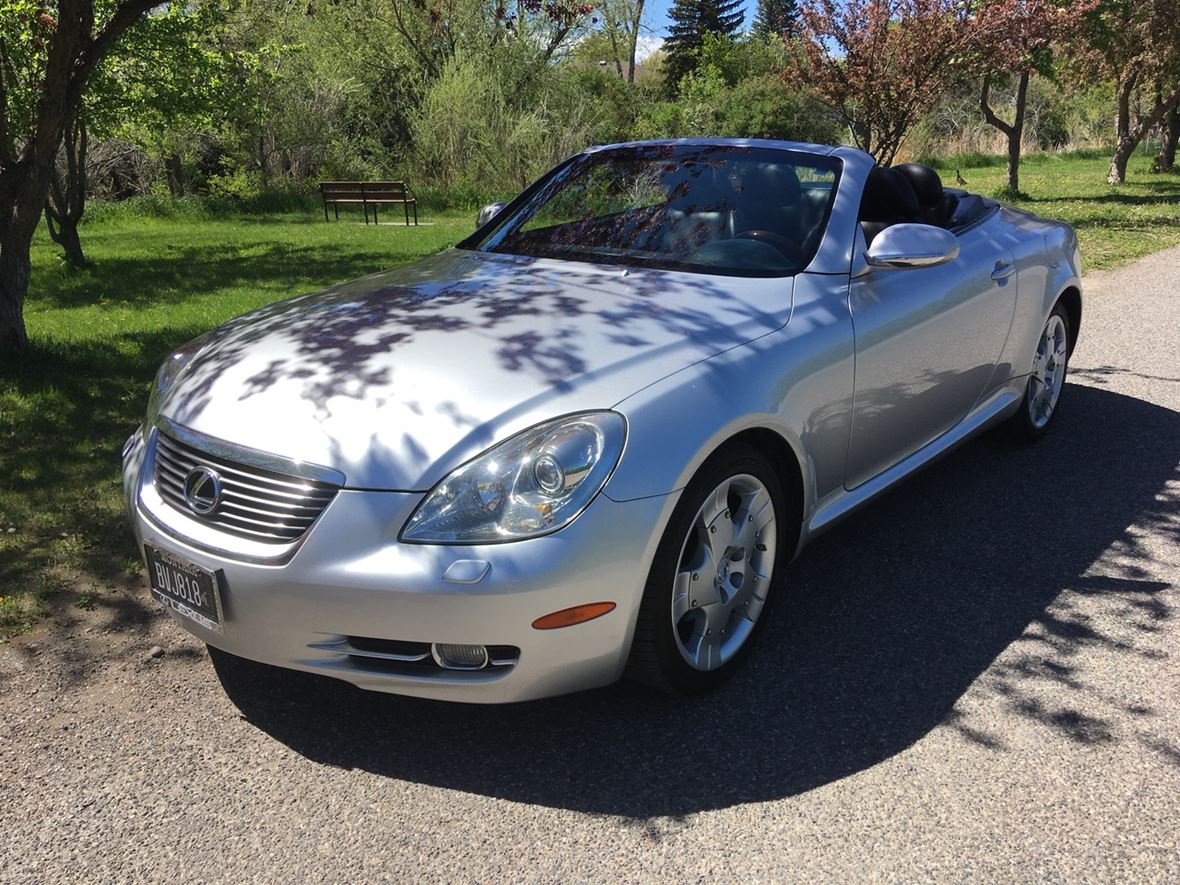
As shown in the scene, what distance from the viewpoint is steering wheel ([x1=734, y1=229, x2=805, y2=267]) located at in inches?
147

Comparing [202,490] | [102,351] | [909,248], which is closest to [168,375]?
[202,490]

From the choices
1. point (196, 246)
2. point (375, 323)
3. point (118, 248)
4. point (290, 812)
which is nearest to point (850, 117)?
point (196, 246)

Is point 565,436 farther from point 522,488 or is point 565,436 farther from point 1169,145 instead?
point 1169,145

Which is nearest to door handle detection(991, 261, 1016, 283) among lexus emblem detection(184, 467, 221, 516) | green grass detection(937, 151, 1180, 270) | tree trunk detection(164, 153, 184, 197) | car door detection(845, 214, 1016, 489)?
car door detection(845, 214, 1016, 489)

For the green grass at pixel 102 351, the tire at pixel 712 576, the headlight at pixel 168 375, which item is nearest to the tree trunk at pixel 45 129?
the green grass at pixel 102 351

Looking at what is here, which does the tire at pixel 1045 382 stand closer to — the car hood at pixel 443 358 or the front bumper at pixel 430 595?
the car hood at pixel 443 358

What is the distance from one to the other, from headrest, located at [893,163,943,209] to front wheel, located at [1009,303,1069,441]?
2.75ft

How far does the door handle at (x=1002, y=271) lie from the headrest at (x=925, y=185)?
588 millimetres

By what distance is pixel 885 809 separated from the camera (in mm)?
2623

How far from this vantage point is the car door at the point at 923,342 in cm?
364

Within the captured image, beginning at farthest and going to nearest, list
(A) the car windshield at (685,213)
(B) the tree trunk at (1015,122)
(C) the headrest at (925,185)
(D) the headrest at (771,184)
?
(B) the tree trunk at (1015,122) < (C) the headrest at (925,185) < (D) the headrest at (771,184) < (A) the car windshield at (685,213)

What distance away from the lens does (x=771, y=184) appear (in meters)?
4.07

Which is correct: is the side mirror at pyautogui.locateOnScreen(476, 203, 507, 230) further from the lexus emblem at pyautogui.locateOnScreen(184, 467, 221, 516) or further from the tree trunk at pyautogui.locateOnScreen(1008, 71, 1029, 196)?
the tree trunk at pyautogui.locateOnScreen(1008, 71, 1029, 196)

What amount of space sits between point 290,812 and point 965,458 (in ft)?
12.8
